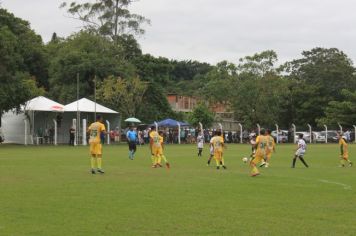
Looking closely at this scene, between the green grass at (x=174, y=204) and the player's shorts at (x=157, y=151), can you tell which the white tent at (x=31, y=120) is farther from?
the green grass at (x=174, y=204)

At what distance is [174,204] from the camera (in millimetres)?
12852

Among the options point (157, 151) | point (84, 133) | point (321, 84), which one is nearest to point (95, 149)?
point (157, 151)

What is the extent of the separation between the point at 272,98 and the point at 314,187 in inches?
2188

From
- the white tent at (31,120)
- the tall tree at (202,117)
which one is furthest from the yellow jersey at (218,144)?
the tall tree at (202,117)

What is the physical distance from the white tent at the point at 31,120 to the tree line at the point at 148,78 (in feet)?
5.56

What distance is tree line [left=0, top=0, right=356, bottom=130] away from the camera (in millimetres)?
63156

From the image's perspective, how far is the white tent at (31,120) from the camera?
52.6 metres

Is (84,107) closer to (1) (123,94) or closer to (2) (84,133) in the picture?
(2) (84,133)

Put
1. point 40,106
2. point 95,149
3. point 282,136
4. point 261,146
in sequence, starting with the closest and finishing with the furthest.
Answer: point 95,149, point 261,146, point 40,106, point 282,136

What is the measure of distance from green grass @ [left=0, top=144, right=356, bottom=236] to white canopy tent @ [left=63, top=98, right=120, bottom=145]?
33.3m

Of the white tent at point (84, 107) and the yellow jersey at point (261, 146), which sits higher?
the white tent at point (84, 107)

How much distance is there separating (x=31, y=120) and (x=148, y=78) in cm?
2008

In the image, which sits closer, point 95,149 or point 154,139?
point 95,149

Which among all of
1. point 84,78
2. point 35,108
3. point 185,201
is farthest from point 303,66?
point 185,201
